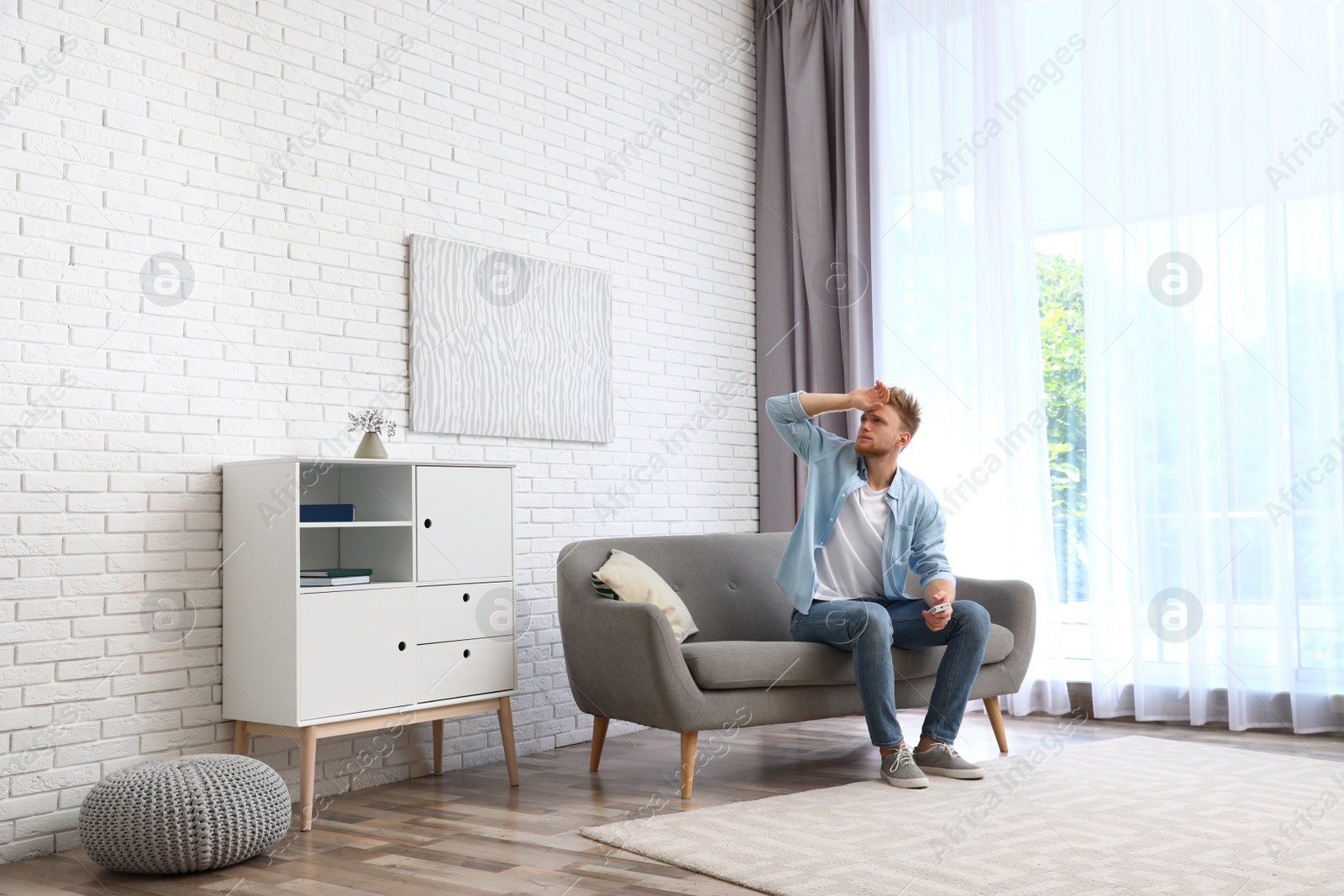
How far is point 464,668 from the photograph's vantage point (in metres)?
3.48

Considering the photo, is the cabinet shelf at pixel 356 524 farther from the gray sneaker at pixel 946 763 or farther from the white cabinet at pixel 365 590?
the gray sneaker at pixel 946 763

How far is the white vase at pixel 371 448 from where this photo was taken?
3408 mm

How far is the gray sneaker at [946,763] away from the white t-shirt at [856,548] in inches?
19.9

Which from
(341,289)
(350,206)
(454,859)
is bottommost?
(454,859)

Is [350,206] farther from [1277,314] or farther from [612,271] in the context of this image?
[1277,314]

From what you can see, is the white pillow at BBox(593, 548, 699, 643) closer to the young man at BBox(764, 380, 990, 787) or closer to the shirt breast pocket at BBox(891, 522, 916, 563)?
the young man at BBox(764, 380, 990, 787)

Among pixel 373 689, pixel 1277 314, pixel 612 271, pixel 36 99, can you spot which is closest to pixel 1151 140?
pixel 1277 314

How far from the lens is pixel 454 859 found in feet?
8.79

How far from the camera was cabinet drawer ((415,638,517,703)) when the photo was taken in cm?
336

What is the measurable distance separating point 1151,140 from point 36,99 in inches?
148

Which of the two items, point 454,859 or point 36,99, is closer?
point 454,859

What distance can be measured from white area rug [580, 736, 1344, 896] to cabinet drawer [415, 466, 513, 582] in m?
0.95

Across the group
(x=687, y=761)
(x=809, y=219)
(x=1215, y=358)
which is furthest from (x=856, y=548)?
(x=809, y=219)

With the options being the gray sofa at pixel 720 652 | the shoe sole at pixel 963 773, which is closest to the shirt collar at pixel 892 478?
the gray sofa at pixel 720 652
